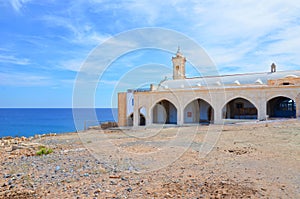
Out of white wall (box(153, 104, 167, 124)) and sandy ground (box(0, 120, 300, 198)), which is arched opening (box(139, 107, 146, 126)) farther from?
sandy ground (box(0, 120, 300, 198))

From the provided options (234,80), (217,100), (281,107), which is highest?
(234,80)

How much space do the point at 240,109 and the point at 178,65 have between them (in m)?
14.5

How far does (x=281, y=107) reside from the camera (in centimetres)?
2725

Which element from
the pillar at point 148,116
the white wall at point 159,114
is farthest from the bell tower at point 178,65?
the pillar at point 148,116

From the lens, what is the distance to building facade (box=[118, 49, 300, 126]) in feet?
74.8

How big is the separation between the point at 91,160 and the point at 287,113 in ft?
79.3

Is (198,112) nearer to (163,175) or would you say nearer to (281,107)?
(281,107)

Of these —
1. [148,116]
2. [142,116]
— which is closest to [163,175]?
[148,116]

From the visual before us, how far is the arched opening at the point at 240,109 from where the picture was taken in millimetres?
26781

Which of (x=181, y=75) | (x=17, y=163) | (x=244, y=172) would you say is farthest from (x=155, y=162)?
(x=181, y=75)

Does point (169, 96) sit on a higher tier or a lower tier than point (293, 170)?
higher

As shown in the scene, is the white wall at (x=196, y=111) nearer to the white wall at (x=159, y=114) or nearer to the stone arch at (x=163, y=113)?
the stone arch at (x=163, y=113)

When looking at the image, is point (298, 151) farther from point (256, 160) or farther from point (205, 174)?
point (205, 174)

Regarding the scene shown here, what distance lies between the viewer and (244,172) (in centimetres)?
616
